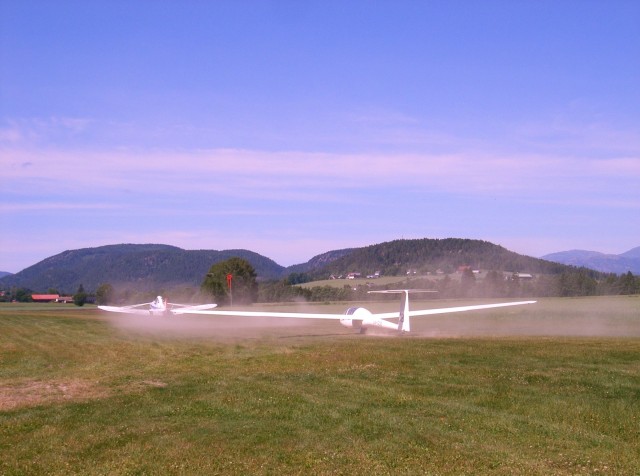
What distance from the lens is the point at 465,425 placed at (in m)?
11.4

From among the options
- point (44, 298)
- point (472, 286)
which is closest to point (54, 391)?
point (472, 286)

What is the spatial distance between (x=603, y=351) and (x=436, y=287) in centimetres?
5696

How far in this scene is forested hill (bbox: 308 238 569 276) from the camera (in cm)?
9306

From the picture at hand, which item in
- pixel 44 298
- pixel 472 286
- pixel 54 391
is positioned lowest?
pixel 54 391

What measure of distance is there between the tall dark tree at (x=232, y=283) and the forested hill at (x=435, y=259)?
28644 mm

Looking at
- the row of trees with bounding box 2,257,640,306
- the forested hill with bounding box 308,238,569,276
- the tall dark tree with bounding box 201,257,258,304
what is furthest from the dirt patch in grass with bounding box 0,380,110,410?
the forested hill with bounding box 308,238,569,276

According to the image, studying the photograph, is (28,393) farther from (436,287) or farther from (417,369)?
(436,287)

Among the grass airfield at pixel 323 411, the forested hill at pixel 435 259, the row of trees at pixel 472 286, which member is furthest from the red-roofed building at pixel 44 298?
the grass airfield at pixel 323 411

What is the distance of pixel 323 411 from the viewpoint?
1264 cm

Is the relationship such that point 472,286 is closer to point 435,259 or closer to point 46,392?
point 435,259

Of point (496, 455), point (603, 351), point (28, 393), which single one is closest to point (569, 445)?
point (496, 455)

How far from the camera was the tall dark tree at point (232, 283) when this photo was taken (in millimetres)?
72688

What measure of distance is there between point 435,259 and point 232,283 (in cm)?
5174

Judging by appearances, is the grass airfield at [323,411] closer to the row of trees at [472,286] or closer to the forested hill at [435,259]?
the row of trees at [472,286]
